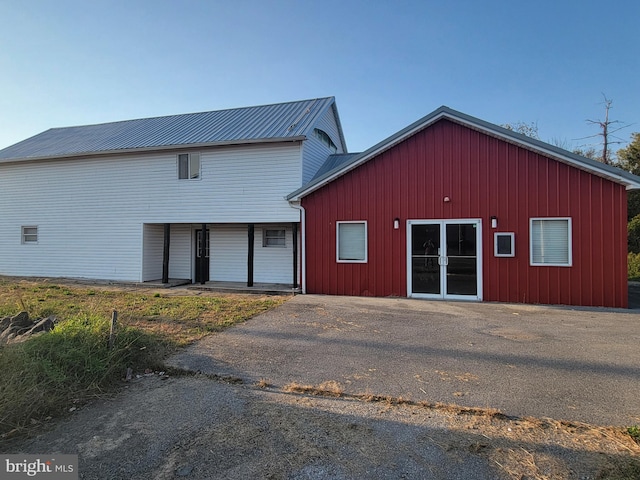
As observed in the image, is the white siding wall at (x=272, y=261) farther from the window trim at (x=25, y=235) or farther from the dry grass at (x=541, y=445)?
the dry grass at (x=541, y=445)

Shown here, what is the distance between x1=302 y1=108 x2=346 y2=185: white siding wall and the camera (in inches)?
496

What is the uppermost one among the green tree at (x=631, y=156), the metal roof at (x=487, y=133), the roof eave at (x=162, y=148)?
the green tree at (x=631, y=156)

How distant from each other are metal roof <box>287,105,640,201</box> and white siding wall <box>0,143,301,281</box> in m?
1.71

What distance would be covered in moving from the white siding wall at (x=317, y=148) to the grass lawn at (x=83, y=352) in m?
5.74

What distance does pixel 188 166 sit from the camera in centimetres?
1332

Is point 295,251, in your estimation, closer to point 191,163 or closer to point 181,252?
point 191,163

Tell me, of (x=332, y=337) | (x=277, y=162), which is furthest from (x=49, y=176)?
(x=332, y=337)

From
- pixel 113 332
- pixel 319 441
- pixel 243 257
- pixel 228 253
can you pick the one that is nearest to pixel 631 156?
pixel 243 257

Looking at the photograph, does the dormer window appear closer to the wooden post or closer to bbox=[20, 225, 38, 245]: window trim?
the wooden post

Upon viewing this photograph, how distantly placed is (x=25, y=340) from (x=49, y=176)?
43.8 ft

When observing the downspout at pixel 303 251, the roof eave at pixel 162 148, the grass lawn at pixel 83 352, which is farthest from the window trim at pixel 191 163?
the grass lawn at pixel 83 352

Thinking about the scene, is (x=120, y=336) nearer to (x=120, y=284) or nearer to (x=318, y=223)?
(x=318, y=223)

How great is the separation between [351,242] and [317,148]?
472cm

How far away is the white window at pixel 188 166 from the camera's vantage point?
13242 mm
